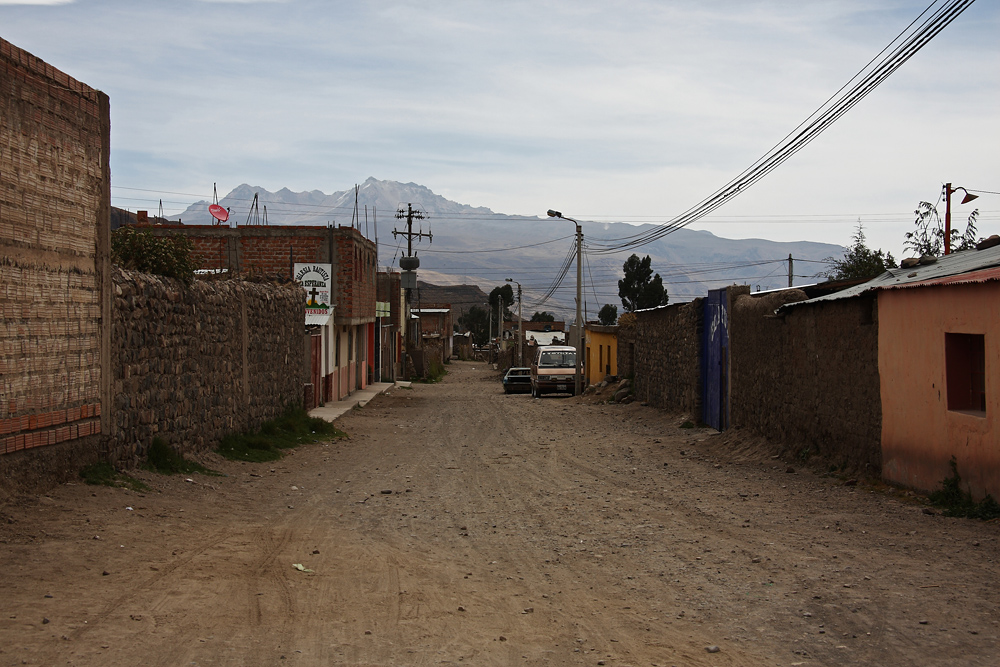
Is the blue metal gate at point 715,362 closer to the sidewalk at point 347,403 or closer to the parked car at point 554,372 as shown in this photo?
the sidewalk at point 347,403

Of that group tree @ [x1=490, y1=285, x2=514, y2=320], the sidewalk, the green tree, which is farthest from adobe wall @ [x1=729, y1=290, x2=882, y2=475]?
tree @ [x1=490, y1=285, x2=514, y2=320]

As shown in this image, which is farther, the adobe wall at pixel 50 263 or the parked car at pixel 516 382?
the parked car at pixel 516 382

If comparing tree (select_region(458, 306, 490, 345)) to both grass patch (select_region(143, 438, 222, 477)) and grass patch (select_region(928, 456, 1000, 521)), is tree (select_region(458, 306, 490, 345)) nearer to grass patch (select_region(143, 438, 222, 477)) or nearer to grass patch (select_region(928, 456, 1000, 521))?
grass patch (select_region(143, 438, 222, 477))

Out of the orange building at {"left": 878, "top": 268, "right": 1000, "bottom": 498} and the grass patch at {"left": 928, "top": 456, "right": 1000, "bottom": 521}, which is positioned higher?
the orange building at {"left": 878, "top": 268, "right": 1000, "bottom": 498}

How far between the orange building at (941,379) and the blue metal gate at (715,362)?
7175 millimetres

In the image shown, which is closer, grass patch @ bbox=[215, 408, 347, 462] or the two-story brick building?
grass patch @ bbox=[215, 408, 347, 462]

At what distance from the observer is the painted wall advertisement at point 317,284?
26.6 metres

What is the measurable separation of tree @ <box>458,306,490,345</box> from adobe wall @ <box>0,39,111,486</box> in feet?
385

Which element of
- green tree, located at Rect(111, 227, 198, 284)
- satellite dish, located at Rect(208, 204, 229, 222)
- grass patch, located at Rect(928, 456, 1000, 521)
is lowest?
grass patch, located at Rect(928, 456, 1000, 521)

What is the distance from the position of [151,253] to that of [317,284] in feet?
52.0

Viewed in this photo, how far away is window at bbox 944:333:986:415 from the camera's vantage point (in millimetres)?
9195

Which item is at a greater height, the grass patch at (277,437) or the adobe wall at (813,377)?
the adobe wall at (813,377)

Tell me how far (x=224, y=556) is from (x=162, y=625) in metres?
1.87

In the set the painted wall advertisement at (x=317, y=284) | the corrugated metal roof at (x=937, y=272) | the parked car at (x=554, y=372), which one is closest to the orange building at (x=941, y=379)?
the corrugated metal roof at (x=937, y=272)
